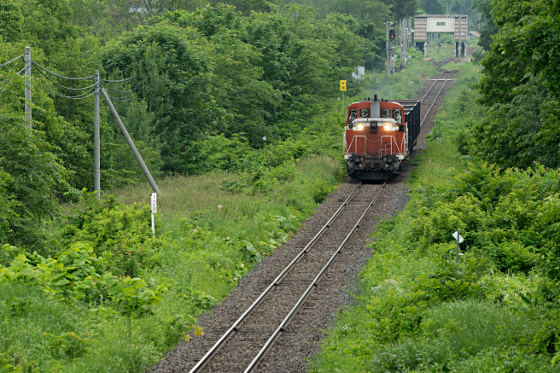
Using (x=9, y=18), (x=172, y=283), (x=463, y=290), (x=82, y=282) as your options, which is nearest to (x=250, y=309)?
(x=172, y=283)

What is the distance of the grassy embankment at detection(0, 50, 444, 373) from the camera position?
9984 mm

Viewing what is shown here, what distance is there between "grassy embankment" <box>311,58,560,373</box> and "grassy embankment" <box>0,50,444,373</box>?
3.36 m

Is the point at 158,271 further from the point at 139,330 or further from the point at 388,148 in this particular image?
the point at 388,148

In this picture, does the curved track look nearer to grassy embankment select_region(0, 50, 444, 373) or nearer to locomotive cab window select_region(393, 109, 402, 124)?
grassy embankment select_region(0, 50, 444, 373)

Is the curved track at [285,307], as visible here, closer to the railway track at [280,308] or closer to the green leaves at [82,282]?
the railway track at [280,308]

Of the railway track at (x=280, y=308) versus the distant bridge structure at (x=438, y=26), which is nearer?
the railway track at (x=280, y=308)

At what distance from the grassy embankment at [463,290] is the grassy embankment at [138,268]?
336 centimetres

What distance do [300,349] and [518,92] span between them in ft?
44.6

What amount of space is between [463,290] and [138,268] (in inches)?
296

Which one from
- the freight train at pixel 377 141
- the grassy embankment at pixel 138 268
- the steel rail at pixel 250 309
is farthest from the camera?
the freight train at pixel 377 141

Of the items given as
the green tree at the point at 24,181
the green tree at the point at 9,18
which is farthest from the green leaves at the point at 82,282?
the green tree at the point at 9,18

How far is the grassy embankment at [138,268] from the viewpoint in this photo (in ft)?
32.8

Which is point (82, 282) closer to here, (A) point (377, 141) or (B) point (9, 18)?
(A) point (377, 141)

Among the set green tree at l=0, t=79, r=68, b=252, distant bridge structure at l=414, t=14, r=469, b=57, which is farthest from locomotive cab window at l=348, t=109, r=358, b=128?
distant bridge structure at l=414, t=14, r=469, b=57
